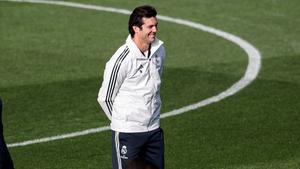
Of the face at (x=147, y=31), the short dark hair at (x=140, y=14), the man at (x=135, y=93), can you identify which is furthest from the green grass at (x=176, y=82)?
the short dark hair at (x=140, y=14)

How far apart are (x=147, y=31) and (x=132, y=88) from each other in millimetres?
605

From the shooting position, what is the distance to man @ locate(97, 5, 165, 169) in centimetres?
1059

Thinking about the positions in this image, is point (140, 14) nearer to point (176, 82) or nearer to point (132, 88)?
point (132, 88)

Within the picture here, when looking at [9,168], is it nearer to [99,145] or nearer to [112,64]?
[112,64]

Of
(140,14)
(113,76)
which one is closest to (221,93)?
Answer: (113,76)

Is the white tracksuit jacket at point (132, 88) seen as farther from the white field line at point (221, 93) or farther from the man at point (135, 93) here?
the white field line at point (221, 93)

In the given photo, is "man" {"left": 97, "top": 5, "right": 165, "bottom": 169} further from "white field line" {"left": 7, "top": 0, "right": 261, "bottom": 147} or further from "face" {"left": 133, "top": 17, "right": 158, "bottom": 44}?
"white field line" {"left": 7, "top": 0, "right": 261, "bottom": 147}

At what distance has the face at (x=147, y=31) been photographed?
10.4 m

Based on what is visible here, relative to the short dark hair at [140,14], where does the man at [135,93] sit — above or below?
below

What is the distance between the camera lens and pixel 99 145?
14703 millimetres

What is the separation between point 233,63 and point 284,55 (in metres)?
1.09

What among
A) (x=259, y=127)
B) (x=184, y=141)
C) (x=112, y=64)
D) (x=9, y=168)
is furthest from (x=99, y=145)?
(x=112, y=64)

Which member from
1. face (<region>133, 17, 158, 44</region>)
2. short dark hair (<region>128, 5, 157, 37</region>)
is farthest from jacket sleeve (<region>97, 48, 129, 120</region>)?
short dark hair (<region>128, 5, 157, 37</region>)

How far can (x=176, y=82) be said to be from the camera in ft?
59.0
